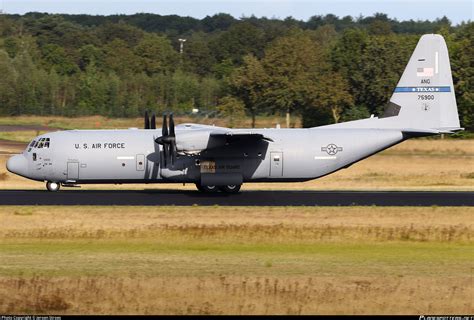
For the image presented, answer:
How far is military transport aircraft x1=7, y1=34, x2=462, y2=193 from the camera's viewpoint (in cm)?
3862

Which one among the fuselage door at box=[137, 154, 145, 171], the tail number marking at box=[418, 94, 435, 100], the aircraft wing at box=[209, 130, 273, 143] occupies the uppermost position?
the tail number marking at box=[418, 94, 435, 100]

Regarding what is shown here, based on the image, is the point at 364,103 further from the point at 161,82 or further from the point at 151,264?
the point at 151,264

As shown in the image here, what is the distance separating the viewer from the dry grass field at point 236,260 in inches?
794

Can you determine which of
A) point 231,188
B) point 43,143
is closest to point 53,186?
point 43,143

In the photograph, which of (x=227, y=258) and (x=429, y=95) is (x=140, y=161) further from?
(x=227, y=258)

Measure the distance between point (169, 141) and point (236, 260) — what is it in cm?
1398

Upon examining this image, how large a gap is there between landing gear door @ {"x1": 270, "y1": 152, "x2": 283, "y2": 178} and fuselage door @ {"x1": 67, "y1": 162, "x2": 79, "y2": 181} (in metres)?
8.51

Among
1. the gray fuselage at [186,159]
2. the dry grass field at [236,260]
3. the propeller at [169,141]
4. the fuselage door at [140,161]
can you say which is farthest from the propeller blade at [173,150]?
the dry grass field at [236,260]

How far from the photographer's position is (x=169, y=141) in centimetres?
3812

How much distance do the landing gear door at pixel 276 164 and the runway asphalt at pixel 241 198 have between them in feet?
3.23

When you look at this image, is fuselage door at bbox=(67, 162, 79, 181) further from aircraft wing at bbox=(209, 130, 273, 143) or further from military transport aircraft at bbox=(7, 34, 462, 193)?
aircraft wing at bbox=(209, 130, 273, 143)

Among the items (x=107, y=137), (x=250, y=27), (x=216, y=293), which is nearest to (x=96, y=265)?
(x=216, y=293)

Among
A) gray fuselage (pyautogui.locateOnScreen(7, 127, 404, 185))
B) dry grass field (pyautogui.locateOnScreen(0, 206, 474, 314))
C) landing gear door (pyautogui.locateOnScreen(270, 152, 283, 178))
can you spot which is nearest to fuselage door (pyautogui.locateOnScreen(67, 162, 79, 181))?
gray fuselage (pyautogui.locateOnScreen(7, 127, 404, 185))

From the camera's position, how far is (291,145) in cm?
Result: 3931
